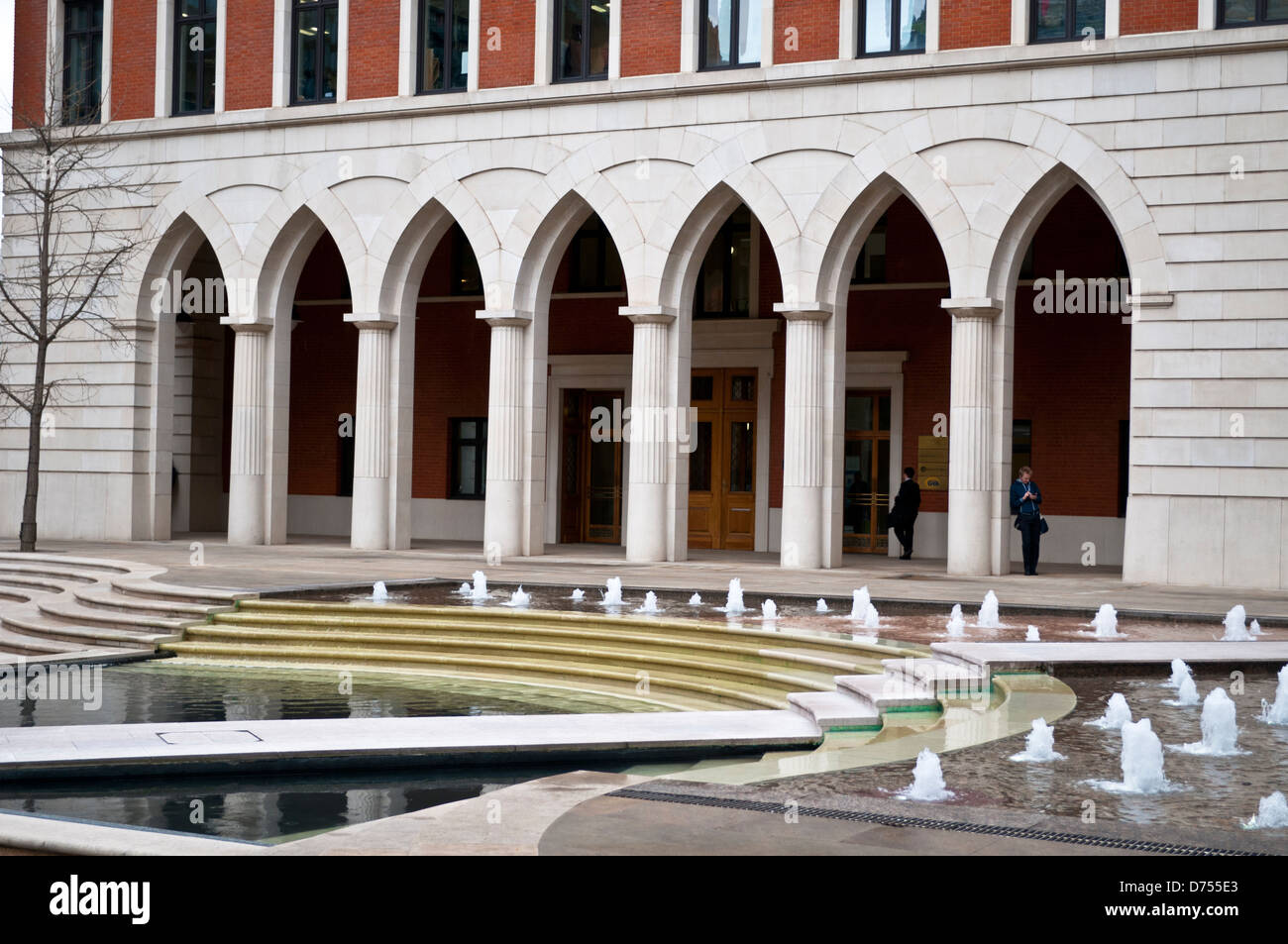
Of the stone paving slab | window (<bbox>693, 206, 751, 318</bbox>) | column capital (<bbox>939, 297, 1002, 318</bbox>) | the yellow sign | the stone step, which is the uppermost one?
window (<bbox>693, 206, 751, 318</bbox>)

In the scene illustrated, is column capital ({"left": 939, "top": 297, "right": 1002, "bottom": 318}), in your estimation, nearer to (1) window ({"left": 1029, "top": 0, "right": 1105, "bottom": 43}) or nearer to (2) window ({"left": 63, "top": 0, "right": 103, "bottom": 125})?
(1) window ({"left": 1029, "top": 0, "right": 1105, "bottom": 43})

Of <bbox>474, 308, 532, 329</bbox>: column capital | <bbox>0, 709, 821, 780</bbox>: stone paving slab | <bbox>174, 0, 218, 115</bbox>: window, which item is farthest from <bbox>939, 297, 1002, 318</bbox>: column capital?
<bbox>174, 0, 218, 115</bbox>: window

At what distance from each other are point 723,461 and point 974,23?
1005 cm

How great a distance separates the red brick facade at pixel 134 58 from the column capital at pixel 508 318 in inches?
329

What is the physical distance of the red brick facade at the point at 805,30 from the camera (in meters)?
23.2

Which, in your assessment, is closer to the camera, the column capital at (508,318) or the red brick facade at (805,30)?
the red brick facade at (805,30)

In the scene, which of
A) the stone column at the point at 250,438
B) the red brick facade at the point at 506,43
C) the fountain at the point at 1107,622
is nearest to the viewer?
the fountain at the point at 1107,622

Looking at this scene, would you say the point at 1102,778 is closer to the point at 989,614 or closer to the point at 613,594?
the point at 989,614

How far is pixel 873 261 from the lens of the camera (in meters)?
28.1

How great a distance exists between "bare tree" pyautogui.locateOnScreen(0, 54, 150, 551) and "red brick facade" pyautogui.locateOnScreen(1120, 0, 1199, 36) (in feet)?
58.6

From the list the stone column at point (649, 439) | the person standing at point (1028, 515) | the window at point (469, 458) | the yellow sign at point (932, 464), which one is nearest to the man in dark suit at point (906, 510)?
the yellow sign at point (932, 464)

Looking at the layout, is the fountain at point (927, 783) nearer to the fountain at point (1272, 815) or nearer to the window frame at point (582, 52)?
the fountain at point (1272, 815)

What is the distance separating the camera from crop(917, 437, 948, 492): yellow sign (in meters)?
27.2

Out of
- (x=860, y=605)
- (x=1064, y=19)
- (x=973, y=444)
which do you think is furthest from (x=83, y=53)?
(x=860, y=605)
